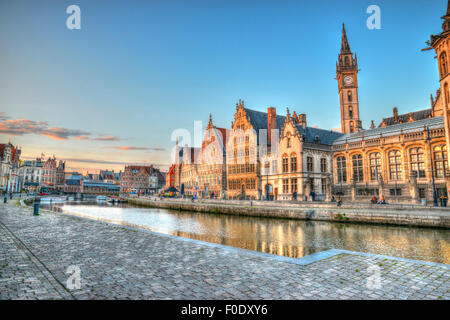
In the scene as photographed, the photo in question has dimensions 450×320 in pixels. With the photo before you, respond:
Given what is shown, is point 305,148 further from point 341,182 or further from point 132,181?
point 132,181

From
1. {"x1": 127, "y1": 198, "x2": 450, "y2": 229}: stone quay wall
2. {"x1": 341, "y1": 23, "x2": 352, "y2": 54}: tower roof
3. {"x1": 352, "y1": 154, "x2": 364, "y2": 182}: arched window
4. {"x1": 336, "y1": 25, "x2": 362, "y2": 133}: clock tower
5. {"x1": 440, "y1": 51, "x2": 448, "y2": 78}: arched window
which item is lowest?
{"x1": 127, "y1": 198, "x2": 450, "y2": 229}: stone quay wall

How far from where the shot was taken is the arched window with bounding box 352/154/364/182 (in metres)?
38.9

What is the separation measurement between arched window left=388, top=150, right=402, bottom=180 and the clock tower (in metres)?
30.7

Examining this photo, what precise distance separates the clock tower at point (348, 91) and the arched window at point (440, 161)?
1336 inches

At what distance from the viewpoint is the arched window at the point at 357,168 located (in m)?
38.9

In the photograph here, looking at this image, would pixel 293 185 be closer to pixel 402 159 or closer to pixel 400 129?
pixel 402 159

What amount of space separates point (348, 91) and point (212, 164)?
127 feet

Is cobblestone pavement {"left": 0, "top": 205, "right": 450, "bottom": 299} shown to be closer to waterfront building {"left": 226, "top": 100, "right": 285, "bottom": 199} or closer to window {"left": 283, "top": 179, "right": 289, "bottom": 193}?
window {"left": 283, "top": 179, "right": 289, "bottom": 193}

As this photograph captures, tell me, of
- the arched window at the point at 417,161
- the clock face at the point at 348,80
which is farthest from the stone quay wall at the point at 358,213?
the clock face at the point at 348,80

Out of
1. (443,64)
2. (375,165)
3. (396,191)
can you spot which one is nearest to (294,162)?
(375,165)

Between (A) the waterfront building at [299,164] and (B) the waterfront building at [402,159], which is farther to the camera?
(A) the waterfront building at [299,164]

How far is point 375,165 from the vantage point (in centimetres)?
3734

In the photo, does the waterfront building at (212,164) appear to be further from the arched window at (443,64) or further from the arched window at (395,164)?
the arched window at (443,64)

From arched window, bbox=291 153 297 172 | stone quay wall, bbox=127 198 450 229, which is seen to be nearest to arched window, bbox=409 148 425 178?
stone quay wall, bbox=127 198 450 229
